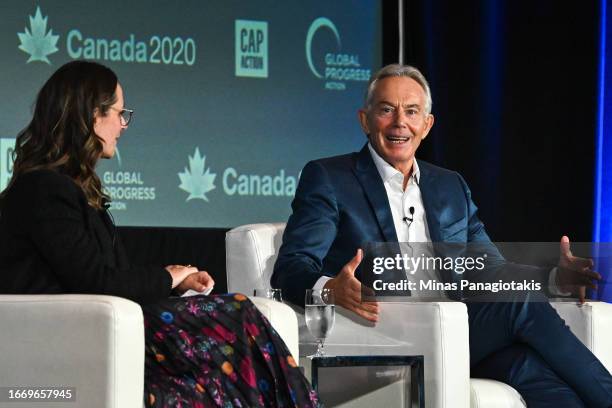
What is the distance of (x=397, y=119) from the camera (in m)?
3.40

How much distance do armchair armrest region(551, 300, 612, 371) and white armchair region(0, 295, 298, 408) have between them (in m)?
1.49

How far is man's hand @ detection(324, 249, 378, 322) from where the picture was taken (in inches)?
115

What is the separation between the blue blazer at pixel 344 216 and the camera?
317cm

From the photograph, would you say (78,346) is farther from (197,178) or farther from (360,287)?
(197,178)

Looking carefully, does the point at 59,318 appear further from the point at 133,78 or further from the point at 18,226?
the point at 133,78

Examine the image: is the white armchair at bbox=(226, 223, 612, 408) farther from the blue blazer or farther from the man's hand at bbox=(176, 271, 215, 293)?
the man's hand at bbox=(176, 271, 215, 293)

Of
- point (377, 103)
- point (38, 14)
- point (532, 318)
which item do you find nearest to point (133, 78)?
point (38, 14)

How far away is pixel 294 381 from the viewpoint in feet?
7.86

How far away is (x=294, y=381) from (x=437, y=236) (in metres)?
1.10

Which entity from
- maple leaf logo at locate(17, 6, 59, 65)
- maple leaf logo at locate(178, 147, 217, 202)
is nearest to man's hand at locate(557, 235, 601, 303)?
maple leaf logo at locate(178, 147, 217, 202)

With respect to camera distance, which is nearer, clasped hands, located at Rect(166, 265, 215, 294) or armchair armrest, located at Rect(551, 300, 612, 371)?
clasped hands, located at Rect(166, 265, 215, 294)

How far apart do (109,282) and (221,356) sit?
0.30 meters

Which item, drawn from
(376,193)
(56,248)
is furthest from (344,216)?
(56,248)

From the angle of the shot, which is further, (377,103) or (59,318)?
(377,103)
